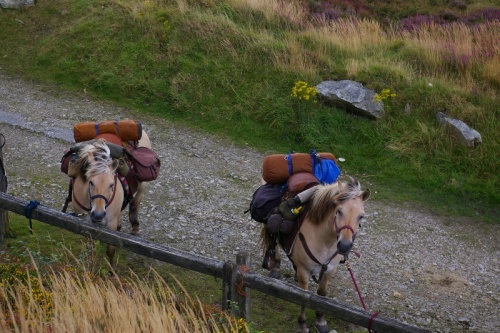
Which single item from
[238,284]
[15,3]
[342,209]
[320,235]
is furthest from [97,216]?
[15,3]

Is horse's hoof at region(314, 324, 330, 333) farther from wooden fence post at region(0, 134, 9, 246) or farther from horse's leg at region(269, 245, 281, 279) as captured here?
wooden fence post at region(0, 134, 9, 246)

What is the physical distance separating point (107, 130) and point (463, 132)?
626cm

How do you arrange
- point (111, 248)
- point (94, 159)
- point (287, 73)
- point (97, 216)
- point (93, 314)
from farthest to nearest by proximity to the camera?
point (287, 73), point (111, 248), point (94, 159), point (97, 216), point (93, 314)

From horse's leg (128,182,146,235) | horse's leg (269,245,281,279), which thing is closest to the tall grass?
horse's leg (269,245,281,279)

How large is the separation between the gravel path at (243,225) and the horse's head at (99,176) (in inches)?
73.5

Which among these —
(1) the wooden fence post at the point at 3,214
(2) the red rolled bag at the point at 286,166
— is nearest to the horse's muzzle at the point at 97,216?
(1) the wooden fence post at the point at 3,214

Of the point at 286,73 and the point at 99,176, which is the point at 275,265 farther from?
the point at 286,73

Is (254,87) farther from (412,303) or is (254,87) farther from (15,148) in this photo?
(412,303)

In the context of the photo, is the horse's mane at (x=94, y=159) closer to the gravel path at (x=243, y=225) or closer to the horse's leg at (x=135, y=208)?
the horse's leg at (x=135, y=208)

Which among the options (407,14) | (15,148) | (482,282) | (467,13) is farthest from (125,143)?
(467,13)

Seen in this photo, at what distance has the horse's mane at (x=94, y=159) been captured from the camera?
19.6 feet

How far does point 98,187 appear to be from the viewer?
5.91 meters

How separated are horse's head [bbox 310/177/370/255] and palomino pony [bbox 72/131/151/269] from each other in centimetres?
210

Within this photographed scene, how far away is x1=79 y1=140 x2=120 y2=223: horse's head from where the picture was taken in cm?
584
